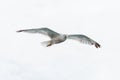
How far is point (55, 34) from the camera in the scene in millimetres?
51031

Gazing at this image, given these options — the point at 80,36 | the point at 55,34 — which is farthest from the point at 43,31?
the point at 80,36

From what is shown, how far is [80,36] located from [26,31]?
688 cm

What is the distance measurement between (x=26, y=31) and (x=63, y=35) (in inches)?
150

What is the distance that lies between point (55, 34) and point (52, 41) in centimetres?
137

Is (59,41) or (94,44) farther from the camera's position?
(94,44)

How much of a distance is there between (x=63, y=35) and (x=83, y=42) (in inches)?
143

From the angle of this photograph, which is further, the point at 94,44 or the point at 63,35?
the point at 94,44

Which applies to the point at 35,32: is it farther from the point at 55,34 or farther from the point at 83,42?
the point at 83,42

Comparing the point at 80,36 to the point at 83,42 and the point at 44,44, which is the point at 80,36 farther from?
the point at 44,44

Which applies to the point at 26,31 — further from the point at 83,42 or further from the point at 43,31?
the point at 83,42

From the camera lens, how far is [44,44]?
4850 cm

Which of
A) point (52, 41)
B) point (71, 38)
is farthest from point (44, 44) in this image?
point (71, 38)

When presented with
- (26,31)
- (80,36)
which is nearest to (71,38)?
(80,36)

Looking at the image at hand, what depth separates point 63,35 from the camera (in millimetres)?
50812
